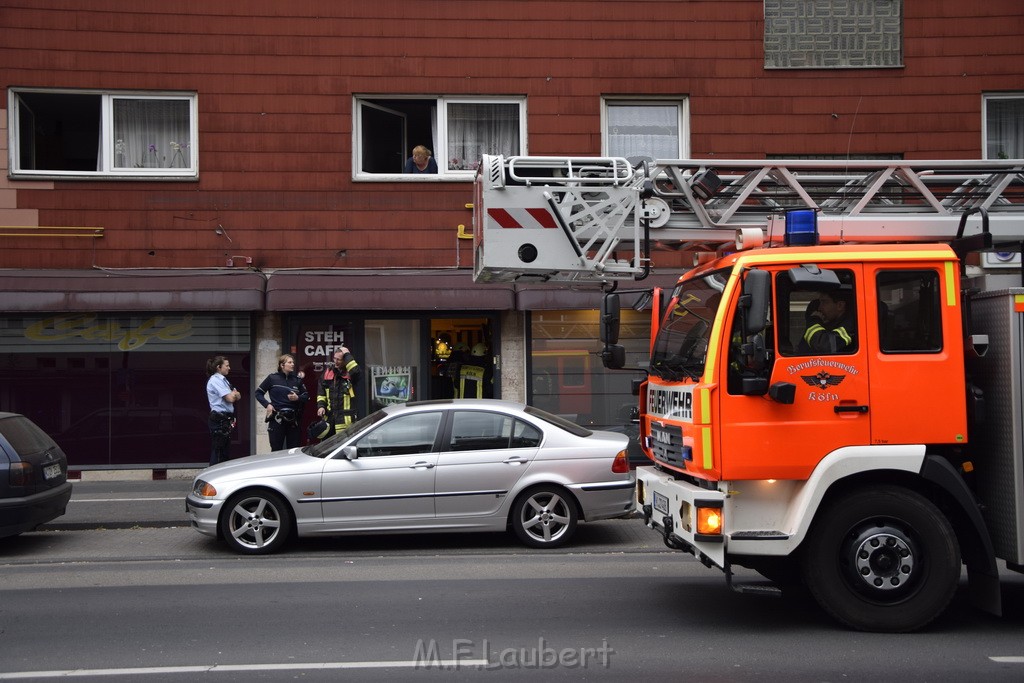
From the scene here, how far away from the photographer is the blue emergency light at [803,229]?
21.1 feet

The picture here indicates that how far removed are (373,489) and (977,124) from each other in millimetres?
11238

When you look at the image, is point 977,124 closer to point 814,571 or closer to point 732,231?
point 732,231

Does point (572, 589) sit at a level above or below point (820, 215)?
below

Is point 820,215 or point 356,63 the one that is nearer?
point 820,215

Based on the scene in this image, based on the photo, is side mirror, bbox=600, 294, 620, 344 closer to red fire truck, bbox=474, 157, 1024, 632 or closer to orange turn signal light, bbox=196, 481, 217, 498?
red fire truck, bbox=474, 157, 1024, 632

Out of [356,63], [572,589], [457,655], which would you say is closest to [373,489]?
[572,589]

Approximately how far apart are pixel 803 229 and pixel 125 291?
10518 mm

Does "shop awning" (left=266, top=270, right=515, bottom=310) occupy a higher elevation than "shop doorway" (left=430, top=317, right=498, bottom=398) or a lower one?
higher

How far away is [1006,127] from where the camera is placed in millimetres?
15336

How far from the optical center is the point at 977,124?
15047 mm

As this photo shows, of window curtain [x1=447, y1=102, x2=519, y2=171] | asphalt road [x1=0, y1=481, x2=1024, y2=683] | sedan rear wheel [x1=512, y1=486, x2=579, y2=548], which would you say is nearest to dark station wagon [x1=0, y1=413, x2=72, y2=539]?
asphalt road [x1=0, y1=481, x2=1024, y2=683]

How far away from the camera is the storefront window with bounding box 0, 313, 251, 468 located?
14.4 meters

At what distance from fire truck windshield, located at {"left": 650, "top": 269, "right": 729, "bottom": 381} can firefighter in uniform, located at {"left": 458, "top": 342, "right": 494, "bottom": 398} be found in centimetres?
770

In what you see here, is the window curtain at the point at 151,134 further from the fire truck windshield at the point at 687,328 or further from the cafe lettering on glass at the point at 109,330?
the fire truck windshield at the point at 687,328
